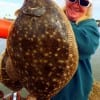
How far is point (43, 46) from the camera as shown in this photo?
1.55 meters

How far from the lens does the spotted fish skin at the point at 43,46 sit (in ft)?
5.09

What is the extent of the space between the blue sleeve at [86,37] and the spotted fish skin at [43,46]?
292 millimetres

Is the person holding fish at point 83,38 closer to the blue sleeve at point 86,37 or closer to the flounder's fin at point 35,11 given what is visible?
the blue sleeve at point 86,37

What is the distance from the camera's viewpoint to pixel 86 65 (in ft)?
7.54

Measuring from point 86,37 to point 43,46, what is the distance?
0.40 m

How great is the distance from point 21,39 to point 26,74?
0.44 feet

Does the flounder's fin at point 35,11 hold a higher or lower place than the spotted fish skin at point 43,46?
higher

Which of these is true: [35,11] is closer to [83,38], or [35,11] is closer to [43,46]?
[43,46]

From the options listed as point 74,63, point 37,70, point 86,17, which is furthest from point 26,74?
point 86,17

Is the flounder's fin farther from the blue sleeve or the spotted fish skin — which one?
the blue sleeve

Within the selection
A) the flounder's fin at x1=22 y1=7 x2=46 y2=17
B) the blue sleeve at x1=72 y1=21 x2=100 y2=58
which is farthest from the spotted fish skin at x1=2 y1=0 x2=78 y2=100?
the blue sleeve at x1=72 y1=21 x2=100 y2=58

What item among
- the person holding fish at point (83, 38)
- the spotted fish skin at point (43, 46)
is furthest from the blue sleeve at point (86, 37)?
the spotted fish skin at point (43, 46)

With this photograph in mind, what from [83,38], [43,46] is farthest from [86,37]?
[43,46]

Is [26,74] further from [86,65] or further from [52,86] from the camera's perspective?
[86,65]
